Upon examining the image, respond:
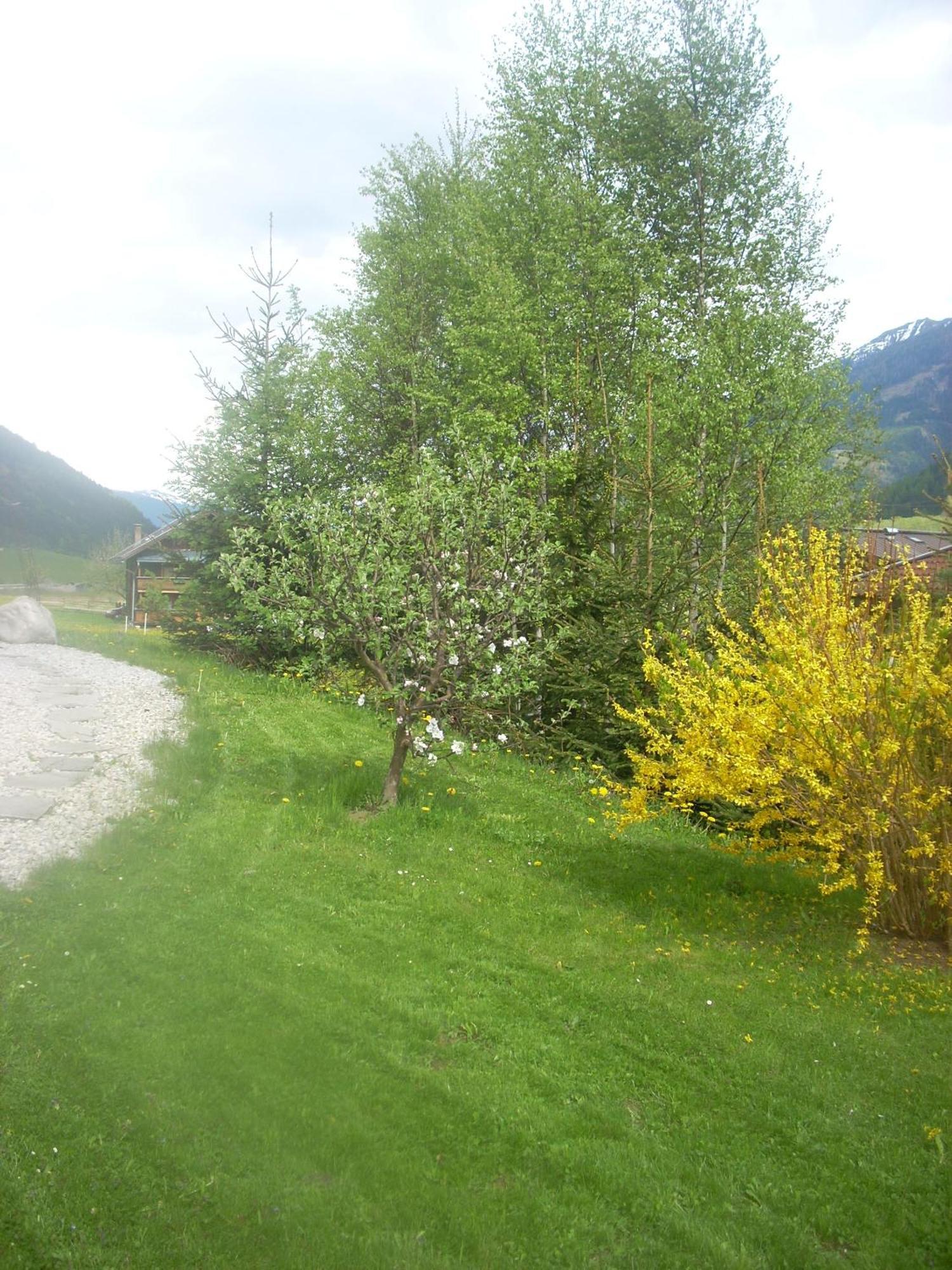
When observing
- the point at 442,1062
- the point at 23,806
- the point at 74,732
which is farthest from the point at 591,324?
the point at 442,1062

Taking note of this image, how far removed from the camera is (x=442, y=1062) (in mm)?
4695

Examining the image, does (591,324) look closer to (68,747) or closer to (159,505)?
(159,505)

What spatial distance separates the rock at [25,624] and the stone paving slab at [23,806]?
9.68 metres

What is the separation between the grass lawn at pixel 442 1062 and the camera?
3525mm

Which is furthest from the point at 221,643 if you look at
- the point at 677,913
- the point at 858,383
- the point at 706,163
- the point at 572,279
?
the point at 858,383

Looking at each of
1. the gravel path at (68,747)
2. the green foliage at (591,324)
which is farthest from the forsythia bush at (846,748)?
the green foliage at (591,324)

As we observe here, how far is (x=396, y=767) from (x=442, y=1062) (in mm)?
4195

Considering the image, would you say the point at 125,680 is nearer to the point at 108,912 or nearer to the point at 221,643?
the point at 221,643

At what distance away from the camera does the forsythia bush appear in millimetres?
6141

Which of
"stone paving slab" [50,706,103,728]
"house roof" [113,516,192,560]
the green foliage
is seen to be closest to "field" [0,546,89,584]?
"house roof" [113,516,192,560]

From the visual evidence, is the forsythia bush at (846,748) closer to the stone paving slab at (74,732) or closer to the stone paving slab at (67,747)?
the stone paving slab at (67,747)

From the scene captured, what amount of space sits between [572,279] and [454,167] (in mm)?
7304

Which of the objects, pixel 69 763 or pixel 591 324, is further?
pixel 591 324

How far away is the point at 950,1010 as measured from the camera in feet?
18.0
